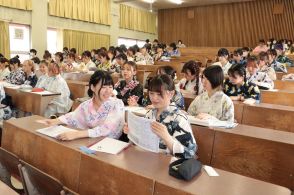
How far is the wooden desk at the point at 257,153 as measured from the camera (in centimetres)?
A: 192

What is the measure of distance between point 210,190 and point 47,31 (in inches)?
396

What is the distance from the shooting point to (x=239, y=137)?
2049 mm

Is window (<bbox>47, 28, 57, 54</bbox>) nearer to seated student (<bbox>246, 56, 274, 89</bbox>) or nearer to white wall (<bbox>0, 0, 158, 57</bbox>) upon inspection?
white wall (<bbox>0, 0, 158, 57</bbox>)

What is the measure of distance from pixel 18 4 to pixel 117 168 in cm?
905

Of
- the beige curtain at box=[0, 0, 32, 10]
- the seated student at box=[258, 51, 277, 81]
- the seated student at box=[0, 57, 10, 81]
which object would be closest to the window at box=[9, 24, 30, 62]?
the beige curtain at box=[0, 0, 32, 10]


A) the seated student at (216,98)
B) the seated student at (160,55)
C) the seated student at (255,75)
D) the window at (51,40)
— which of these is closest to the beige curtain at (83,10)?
the window at (51,40)

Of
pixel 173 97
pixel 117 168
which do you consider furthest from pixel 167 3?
pixel 117 168

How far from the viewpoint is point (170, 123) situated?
5.92ft

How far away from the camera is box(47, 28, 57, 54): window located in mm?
10461

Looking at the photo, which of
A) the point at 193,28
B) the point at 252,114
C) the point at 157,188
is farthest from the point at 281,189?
the point at 193,28

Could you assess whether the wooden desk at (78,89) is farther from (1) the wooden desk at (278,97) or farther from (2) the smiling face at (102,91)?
(1) the wooden desk at (278,97)

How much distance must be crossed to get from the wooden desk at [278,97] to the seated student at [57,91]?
9.23 feet

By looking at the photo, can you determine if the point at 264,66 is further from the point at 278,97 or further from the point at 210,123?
the point at 210,123

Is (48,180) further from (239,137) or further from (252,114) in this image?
(252,114)
